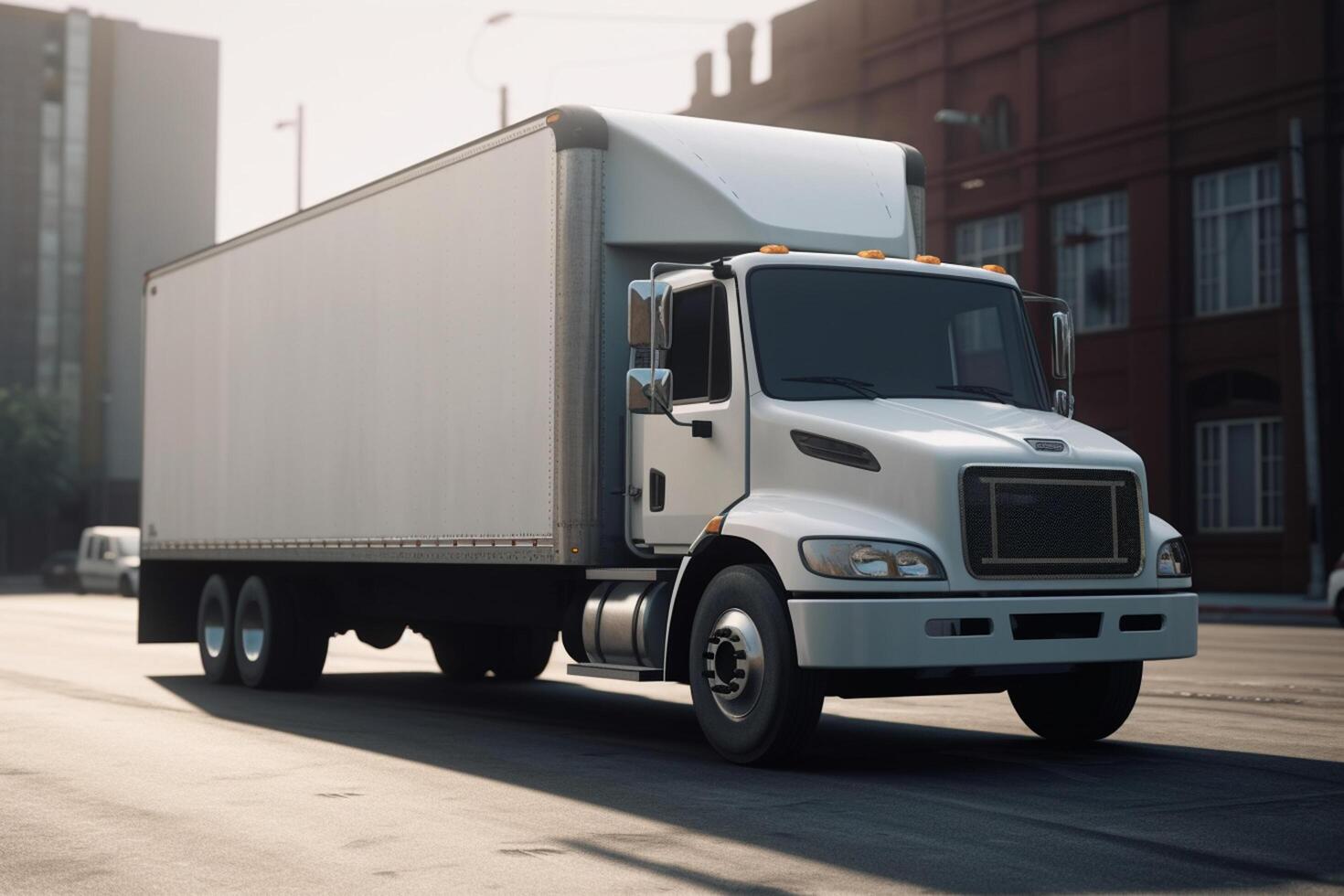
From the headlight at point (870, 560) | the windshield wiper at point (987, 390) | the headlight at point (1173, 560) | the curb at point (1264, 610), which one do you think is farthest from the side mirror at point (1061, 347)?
the curb at point (1264, 610)

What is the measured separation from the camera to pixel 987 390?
1101cm

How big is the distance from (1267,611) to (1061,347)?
20.4 metres

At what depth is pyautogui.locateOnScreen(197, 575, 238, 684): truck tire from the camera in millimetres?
16438

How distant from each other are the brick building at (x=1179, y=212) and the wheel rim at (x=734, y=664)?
26882 mm

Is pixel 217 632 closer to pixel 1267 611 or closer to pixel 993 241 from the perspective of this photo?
pixel 1267 611

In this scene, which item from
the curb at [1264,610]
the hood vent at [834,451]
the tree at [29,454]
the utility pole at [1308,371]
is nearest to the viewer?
the hood vent at [834,451]

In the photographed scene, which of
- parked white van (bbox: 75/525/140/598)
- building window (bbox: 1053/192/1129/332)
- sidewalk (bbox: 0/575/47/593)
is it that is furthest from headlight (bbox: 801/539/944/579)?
sidewalk (bbox: 0/575/47/593)

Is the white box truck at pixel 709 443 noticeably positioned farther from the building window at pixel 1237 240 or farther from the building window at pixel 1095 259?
the building window at pixel 1095 259

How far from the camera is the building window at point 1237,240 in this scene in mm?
36188

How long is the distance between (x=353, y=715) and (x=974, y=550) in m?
5.64

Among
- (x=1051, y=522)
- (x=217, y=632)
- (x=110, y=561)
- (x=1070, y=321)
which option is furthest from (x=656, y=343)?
(x=110, y=561)

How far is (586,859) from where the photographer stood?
7.23m

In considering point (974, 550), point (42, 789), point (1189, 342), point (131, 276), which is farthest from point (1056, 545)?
point (131, 276)

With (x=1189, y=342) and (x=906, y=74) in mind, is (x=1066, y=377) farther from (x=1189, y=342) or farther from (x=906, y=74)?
(x=906, y=74)
